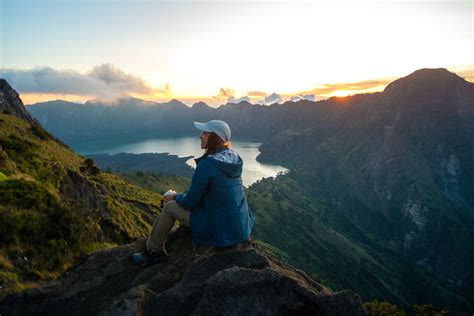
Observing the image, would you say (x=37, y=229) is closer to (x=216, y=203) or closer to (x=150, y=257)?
(x=150, y=257)

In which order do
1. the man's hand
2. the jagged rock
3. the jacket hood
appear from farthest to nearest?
the man's hand, the jacket hood, the jagged rock

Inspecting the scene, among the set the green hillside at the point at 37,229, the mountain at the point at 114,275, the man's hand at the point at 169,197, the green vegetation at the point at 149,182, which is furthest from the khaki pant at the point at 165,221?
the green vegetation at the point at 149,182

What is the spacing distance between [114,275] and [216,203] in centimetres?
321

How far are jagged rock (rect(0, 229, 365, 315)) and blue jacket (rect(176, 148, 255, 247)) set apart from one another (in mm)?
433

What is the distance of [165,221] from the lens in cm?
905

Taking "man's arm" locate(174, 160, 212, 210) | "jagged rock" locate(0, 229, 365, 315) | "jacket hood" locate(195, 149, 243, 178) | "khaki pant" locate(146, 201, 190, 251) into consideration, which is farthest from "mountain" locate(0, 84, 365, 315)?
"jacket hood" locate(195, 149, 243, 178)

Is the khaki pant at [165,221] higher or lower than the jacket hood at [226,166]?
lower

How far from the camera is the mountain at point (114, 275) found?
21.8 feet

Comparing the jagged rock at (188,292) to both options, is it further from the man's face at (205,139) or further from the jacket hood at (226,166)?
the man's face at (205,139)

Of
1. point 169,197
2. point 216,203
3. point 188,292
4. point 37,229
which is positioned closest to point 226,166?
point 216,203

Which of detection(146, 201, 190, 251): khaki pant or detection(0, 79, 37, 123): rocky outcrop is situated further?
detection(0, 79, 37, 123): rocky outcrop

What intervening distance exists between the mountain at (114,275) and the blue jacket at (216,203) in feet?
1.43

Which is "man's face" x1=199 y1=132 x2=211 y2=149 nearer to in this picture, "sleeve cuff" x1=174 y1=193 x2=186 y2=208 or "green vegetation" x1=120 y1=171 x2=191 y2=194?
"sleeve cuff" x1=174 y1=193 x2=186 y2=208

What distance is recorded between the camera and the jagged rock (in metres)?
6.55
